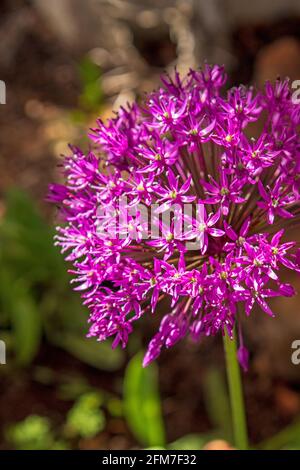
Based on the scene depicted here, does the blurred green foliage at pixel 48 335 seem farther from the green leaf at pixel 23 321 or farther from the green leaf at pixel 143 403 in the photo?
the green leaf at pixel 143 403

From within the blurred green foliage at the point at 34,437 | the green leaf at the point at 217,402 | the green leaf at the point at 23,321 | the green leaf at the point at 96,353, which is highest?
the green leaf at the point at 23,321

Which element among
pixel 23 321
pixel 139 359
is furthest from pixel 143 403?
pixel 23 321

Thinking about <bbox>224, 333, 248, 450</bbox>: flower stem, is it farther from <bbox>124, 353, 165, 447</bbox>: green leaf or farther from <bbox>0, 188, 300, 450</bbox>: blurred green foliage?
<bbox>0, 188, 300, 450</bbox>: blurred green foliage

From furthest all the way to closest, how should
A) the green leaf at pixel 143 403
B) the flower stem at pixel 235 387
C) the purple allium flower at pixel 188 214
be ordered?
1. the green leaf at pixel 143 403
2. the flower stem at pixel 235 387
3. the purple allium flower at pixel 188 214

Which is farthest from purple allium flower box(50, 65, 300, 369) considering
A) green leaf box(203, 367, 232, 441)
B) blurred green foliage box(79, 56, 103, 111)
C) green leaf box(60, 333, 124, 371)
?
blurred green foliage box(79, 56, 103, 111)

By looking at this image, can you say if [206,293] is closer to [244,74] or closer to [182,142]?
[182,142]

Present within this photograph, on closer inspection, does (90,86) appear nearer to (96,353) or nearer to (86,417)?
(96,353)

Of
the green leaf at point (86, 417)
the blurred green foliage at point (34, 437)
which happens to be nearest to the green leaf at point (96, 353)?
the green leaf at point (86, 417)
